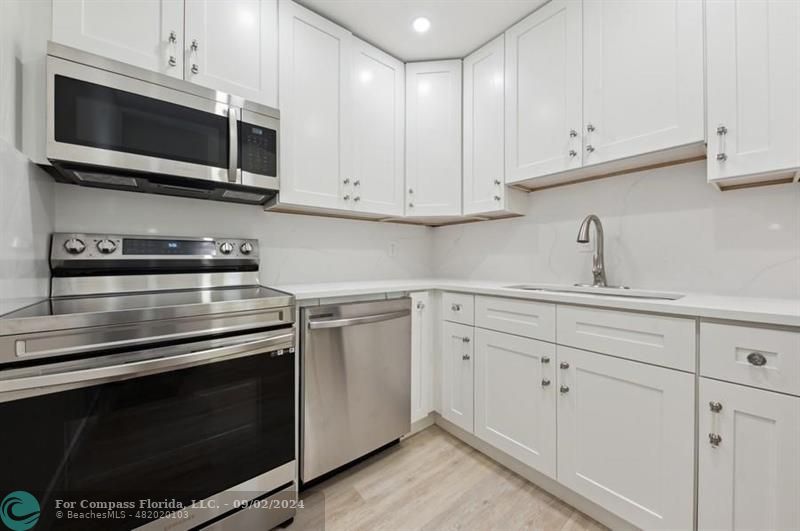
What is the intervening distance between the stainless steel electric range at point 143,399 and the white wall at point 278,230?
0.12 meters

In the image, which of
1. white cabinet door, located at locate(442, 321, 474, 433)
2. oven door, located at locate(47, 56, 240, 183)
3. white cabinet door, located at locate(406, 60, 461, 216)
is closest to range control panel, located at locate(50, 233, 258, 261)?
oven door, located at locate(47, 56, 240, 183)

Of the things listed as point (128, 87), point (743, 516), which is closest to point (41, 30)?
point (128, 87)

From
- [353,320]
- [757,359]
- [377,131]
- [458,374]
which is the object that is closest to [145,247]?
[353,320]

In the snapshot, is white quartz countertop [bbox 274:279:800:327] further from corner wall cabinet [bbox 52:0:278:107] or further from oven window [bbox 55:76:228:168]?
corner wall cabinet [bbox 52:0:278:107]

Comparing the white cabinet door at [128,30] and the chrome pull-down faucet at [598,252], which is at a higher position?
the white cabinet door at [128,30]

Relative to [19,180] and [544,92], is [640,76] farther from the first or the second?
[19,180]

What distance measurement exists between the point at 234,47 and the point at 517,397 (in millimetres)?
2195

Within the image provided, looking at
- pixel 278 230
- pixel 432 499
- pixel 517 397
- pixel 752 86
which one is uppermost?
pixel 752 86

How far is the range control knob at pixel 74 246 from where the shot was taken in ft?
4.29

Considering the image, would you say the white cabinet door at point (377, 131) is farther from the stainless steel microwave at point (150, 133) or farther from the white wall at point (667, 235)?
the white wall at point (667, 235)

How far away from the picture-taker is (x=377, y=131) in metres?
2.10

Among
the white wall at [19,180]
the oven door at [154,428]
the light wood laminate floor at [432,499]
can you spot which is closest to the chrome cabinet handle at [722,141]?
the light wood laminate floor at [432,499]

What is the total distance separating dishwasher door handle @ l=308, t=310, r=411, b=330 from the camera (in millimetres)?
1487

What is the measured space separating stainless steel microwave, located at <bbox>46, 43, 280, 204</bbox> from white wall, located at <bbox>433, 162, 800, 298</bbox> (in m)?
1.64
